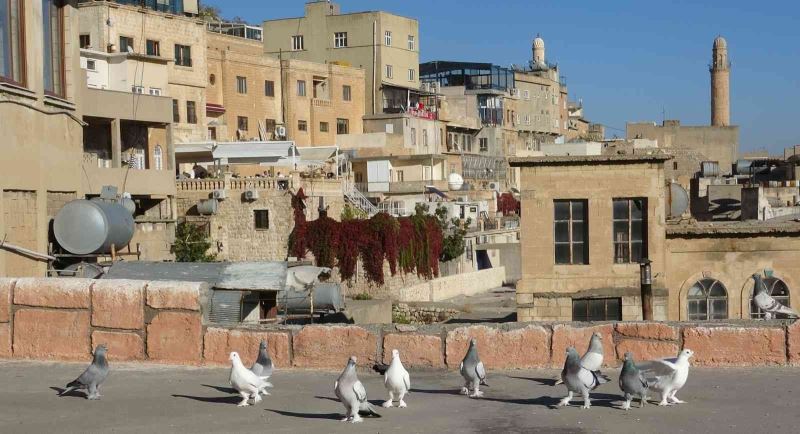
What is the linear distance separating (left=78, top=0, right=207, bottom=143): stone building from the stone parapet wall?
34.0 meters

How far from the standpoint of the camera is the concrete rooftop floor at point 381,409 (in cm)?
786

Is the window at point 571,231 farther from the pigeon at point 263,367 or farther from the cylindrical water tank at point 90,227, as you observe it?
the pigeon at point 263,367

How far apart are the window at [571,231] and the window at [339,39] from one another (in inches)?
1803

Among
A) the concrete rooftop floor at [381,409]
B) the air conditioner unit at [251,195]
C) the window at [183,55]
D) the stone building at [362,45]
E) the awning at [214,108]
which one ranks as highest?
the stone building at [362,45]

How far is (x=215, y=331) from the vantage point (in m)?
10.1

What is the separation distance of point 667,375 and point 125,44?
41.8 m

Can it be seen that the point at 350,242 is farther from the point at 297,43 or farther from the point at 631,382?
the point at 297,43

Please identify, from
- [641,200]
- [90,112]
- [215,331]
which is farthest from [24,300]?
[90,112]

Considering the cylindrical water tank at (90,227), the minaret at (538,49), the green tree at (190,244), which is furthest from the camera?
the minaret at (538,49)

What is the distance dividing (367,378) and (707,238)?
1539 cm

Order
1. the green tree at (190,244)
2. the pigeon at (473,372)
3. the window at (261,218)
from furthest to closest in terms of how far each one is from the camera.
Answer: the window at (261,218) → the green tree at (190,244) → the pigeon at (473,372)

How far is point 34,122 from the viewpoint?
17.9m

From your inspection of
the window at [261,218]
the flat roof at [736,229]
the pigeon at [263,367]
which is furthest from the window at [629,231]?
the window at [261,218]

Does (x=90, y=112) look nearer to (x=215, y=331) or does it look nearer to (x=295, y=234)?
(x=295, y=234)
